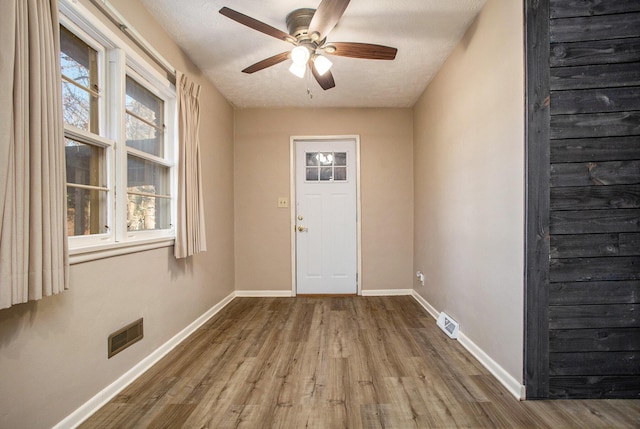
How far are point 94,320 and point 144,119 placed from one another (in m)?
1.31

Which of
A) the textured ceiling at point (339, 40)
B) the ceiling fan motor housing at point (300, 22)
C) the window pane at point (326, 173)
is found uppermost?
the textured ceiling at point (339, 40)

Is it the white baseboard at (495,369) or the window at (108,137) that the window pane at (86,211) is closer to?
the window at (108,137)

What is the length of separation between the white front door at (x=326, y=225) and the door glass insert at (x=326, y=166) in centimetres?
2

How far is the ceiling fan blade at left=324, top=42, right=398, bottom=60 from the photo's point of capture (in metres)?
1.82

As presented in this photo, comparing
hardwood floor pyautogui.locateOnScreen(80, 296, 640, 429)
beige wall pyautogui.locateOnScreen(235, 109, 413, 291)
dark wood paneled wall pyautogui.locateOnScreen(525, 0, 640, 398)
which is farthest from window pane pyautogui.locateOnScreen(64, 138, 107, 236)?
dark wood paneled wall pyautogui.locateOnScreen(525, 0, 640, 398)

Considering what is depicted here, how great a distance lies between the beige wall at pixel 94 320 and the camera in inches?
42.9

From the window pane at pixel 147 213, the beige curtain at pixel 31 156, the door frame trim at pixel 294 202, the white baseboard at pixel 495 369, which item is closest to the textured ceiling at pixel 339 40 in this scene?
the door frame trim at pixel 294 202

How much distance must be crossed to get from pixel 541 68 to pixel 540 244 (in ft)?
2.99

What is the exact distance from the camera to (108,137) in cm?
159

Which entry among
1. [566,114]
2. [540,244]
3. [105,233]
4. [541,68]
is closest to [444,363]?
[540,244]

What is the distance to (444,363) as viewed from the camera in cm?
184

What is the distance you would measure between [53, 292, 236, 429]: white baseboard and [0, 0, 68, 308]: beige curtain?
662 millimetres

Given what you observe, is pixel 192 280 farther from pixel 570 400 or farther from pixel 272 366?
pixel 570 400

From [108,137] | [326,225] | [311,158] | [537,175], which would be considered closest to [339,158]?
[311,158]
